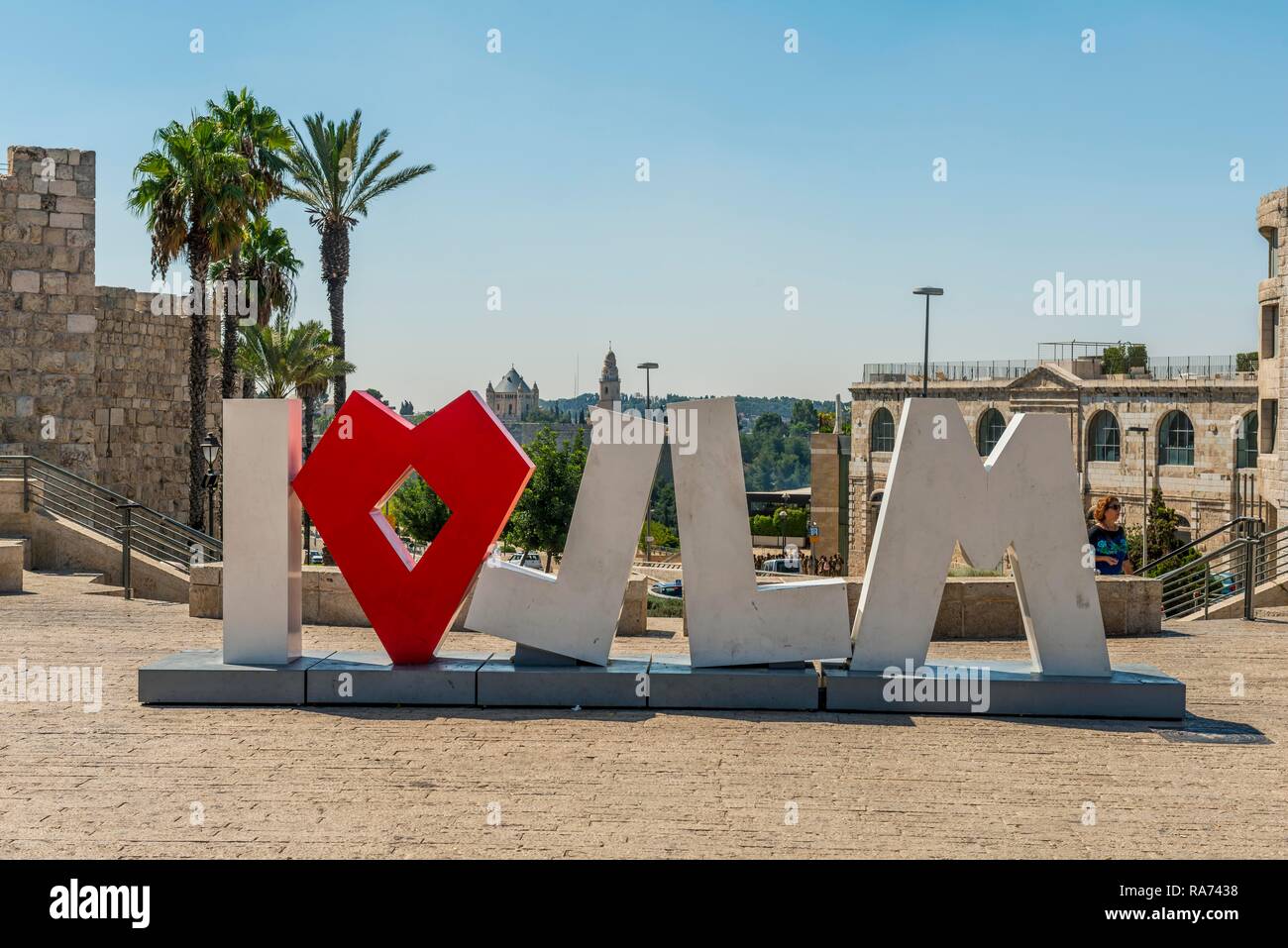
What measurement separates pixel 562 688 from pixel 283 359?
27187 mm

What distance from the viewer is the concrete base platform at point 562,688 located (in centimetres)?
949

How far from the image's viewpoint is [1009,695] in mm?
9359

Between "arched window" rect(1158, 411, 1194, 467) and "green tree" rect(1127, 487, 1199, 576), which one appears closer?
"green tree" rect(1127, 487, 1199, 576)

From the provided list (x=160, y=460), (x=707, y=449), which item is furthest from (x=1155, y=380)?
(x=707, y=449)

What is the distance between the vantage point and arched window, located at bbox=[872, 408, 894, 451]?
65062mm

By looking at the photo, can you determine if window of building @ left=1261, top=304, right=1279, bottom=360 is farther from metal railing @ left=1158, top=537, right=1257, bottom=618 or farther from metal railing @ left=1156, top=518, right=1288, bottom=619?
A: metal railing @ left=1158, top=537, right=1257, bottom=618

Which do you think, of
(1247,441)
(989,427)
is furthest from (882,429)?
(1247,441)

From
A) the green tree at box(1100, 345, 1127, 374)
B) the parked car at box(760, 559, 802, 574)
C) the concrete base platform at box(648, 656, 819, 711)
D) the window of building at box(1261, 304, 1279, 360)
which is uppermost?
the green tree at box(1100, 345, 1127, 374)

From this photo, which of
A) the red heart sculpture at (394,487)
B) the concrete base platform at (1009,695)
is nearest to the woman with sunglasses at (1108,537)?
the concrete base platform at (1009,695)

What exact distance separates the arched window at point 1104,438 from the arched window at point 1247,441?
21.0 ft

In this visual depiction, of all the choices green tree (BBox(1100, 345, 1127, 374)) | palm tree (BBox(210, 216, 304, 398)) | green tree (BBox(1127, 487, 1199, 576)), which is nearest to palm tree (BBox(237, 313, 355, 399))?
palm tree (BBox(210, 216, 304, 398))

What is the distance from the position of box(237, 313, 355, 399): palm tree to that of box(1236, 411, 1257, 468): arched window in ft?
115

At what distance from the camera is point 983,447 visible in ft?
197

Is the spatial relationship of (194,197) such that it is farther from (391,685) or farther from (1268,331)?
(1268,331)
